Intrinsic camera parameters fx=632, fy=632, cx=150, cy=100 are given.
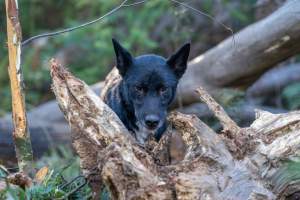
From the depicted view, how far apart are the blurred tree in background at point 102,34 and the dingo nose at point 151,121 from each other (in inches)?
183

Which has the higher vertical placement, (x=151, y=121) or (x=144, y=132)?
(x=151, y=121)

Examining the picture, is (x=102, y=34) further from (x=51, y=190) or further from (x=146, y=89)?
(x=51, y=190)

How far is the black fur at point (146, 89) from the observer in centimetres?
667

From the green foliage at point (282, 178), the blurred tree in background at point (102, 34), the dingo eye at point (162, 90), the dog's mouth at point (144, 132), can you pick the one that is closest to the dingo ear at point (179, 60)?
the dingo eye at point (162, 90)

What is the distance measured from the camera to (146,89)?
682cm

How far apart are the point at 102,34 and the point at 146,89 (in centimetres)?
629

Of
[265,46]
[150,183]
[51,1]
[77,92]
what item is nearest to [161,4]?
[265,46]

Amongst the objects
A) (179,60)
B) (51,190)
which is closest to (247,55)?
(179,60)

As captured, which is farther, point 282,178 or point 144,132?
point 144,132

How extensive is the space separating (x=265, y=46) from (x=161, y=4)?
3.85 m

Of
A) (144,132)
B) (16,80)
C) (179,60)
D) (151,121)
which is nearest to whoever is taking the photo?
(16,80)

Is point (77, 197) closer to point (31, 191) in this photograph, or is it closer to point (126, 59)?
point (31, 191)

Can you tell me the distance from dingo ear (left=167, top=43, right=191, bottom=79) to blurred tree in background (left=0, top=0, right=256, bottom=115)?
13.0 feet

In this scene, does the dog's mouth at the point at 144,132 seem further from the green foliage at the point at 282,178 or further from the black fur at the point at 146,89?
the green foliage at the point at 282,178
